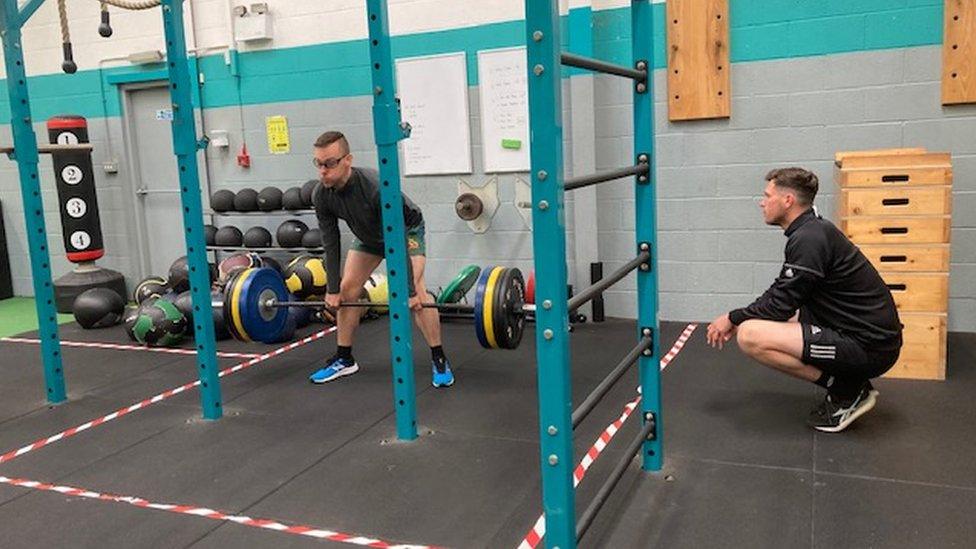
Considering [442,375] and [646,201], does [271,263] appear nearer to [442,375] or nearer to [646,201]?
[442,375]

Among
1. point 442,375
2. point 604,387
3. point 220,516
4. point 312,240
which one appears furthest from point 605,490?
point 312,240

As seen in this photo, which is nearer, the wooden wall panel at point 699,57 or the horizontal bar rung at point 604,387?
the horizontal bar rung at point 604,387

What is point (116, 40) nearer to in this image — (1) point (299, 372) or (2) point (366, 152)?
(2) point (366, 152)

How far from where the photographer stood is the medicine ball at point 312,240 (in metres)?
5.09

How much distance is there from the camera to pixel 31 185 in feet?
11.1

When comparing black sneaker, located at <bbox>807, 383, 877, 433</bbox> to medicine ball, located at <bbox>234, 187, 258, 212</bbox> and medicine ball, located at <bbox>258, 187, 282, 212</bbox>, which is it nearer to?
medicine ball, located at <bbox>258, 187, 282, 212</bbox>

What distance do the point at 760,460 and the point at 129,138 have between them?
517cm

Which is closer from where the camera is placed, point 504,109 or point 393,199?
point 393,199

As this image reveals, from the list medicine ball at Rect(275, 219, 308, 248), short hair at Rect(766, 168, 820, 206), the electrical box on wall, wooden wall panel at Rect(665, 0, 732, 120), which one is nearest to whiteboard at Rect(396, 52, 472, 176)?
medicine ball at Rect(275, 219, 308, 248)

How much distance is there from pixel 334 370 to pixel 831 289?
7.16ft

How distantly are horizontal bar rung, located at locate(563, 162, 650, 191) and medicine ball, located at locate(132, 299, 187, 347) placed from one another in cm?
319

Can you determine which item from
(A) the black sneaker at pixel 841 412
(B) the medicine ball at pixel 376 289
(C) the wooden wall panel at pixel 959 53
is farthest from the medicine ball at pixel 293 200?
(C) the wooden wall panel at pixel 959 53

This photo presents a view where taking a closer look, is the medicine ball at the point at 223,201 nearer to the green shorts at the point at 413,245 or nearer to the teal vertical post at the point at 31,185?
the teal vertical post at the point at 31,185

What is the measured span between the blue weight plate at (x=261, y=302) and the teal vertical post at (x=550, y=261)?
2199 millimetres
